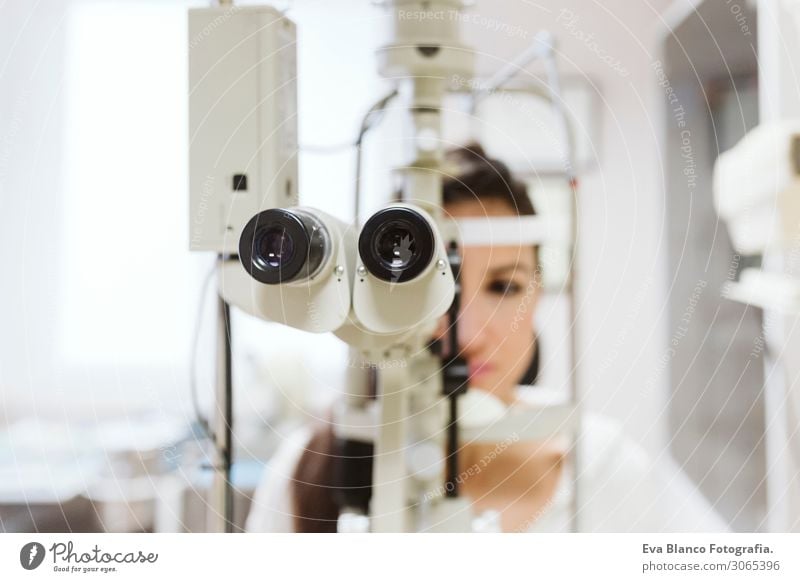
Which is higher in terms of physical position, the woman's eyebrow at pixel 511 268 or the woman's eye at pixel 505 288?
the woman's eyebrow at pixel 511 268

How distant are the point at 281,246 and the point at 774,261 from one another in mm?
579

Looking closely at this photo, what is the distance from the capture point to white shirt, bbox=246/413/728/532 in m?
0.84

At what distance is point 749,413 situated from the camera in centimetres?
90

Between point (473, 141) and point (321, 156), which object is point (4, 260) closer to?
point (321, 156)

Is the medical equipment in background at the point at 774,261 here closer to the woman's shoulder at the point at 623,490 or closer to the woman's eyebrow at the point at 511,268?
the woman's shoulder at the point at 623,490

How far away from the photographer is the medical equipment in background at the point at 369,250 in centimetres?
61

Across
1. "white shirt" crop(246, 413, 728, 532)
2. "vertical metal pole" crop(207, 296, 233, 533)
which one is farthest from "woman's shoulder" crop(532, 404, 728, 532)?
"vertical metal pole" crop(207, 296, 233, 533)

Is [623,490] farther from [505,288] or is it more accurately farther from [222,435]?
[222,435]

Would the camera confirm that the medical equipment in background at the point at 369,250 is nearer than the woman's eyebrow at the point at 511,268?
Yes

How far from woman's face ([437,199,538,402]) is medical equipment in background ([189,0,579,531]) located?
23mm

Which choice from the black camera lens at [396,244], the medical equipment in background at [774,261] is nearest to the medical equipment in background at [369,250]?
the black camera lens at [396,244]

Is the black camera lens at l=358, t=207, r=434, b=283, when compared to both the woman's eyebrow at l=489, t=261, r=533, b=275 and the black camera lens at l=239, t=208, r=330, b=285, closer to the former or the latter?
the black camera lens at l=239, t=208, r=330, b=285

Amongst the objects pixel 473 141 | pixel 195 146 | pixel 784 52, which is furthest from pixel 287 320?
pixel 784 52

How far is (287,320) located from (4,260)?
44cm
